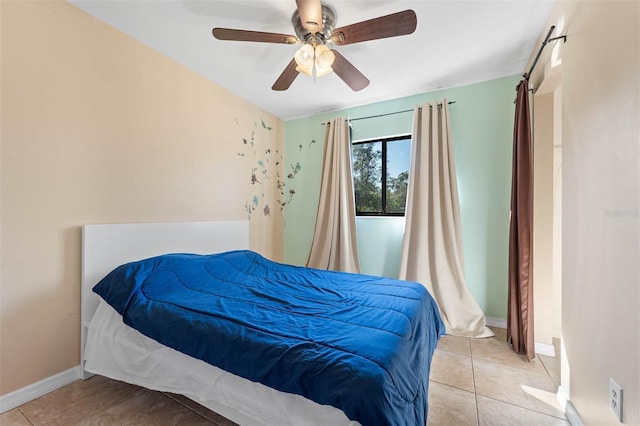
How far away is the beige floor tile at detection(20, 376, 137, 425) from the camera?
1411 mm

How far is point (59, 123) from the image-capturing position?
5.48 ft

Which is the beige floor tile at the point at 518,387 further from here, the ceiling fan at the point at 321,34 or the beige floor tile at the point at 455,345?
the ceiling fan at the point at 321,34

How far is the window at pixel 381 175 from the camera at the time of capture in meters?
3.06

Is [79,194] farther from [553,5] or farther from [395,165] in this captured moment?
[553,5]

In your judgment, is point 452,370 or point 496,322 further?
point 496,322

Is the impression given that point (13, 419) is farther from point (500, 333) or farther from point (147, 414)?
point (500, 333)

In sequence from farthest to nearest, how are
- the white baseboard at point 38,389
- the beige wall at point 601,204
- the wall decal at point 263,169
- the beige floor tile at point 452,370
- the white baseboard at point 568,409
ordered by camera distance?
1. the wall decal at point 263,169
2. the beige floor tile at point 452,370
3. the white baseboard at point 38,389
4. the white baseboard at point 568,409
5. the beige wall at point 601,204

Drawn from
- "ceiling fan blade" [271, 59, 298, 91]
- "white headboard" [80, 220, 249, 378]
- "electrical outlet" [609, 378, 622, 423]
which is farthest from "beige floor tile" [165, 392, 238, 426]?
"ceiling fan blade" [271, 59, 298, 91]

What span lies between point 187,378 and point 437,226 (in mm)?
2368

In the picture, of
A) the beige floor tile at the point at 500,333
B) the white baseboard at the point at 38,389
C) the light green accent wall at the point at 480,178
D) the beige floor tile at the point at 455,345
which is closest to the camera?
the white baseboard at the point at 38,389

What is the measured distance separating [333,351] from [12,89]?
2.24 metres

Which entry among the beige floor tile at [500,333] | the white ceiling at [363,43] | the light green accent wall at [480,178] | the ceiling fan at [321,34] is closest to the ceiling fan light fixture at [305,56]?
the ceiling fan at [321,34]

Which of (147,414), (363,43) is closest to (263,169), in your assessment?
(363,43)

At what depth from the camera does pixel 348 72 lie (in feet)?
6.10
